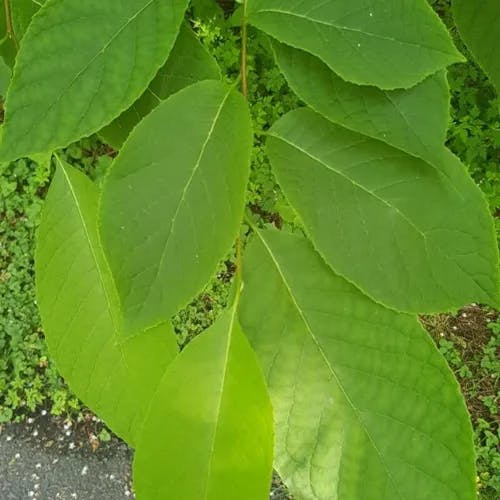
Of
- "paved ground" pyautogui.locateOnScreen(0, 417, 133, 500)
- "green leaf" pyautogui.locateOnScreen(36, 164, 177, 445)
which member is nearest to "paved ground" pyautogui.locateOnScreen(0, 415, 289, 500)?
"paved ground" pyautogui.locateOnScreen(0, 417, 133, 500)

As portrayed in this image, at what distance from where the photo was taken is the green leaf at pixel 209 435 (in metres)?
0.74

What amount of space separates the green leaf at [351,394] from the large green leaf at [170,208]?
146mm

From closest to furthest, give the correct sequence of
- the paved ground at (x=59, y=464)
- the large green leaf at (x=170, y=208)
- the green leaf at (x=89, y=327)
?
the large green leaf at (x=170, y=208) < the green leaf at (x=89, y=327) < the paved ground at (x=59, y=464)

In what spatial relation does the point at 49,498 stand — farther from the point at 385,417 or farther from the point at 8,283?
the point at 385,417

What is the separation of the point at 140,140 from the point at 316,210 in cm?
20

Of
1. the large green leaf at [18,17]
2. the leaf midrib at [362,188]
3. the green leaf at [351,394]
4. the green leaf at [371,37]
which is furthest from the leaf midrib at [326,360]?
the large green leaf at [18,17]

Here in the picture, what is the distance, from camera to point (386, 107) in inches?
28.7

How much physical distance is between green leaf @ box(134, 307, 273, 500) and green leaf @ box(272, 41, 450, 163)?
263 mm

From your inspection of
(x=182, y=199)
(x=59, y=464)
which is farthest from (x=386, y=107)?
(x=59, y=464)

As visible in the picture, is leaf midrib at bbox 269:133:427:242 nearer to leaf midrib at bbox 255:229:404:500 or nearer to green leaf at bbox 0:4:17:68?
leaf midrib at bbox 255:229:404:500

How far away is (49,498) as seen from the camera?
310 cm

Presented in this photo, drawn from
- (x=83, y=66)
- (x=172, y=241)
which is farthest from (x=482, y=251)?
(x=83, y=66)

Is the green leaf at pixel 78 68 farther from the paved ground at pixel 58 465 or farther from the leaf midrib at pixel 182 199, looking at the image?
the paved ground at pixel 58 465

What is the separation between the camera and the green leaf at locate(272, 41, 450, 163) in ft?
2.36
